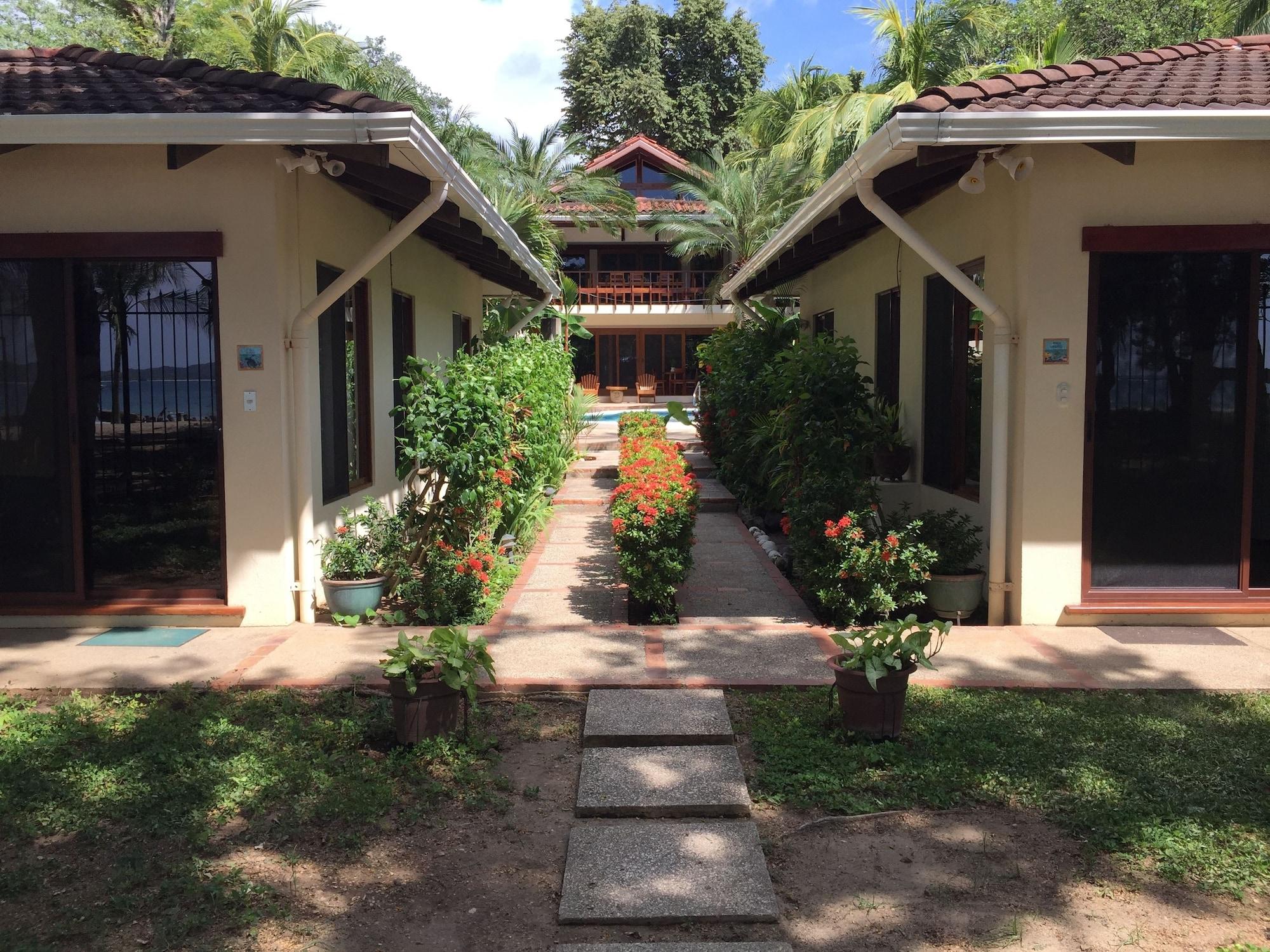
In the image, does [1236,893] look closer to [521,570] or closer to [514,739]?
[514,739]

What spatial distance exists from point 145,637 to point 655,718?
11.2 ft

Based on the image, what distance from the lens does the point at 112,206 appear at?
621 centimetres

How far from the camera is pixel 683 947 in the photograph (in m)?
2.95

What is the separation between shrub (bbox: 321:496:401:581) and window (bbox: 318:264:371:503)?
1.22 ft

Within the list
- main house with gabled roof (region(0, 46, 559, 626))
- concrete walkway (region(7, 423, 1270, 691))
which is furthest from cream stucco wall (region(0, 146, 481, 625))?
concrete walkway (region(7, 423, 1270, 691))

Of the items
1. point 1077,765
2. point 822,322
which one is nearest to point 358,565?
point 1077,765

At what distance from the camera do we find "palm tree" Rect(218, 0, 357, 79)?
62.5ft

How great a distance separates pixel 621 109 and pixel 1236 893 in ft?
126

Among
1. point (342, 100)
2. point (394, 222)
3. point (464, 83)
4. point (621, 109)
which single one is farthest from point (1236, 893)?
point (464, 83)

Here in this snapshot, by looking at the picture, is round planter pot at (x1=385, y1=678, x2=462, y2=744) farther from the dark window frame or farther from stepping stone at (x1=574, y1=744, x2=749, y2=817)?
the dark window frame

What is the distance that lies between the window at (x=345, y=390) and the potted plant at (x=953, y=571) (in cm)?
416

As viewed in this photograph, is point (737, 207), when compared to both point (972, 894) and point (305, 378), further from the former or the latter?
point (972, 894)

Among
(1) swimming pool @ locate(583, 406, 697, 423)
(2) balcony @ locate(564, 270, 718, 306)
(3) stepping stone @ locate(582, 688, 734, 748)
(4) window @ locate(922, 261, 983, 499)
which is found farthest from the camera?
(2) balcony @ locate(564, 270, 718, 306)

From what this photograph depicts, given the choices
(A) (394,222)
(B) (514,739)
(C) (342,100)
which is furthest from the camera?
(A) (394,222)
